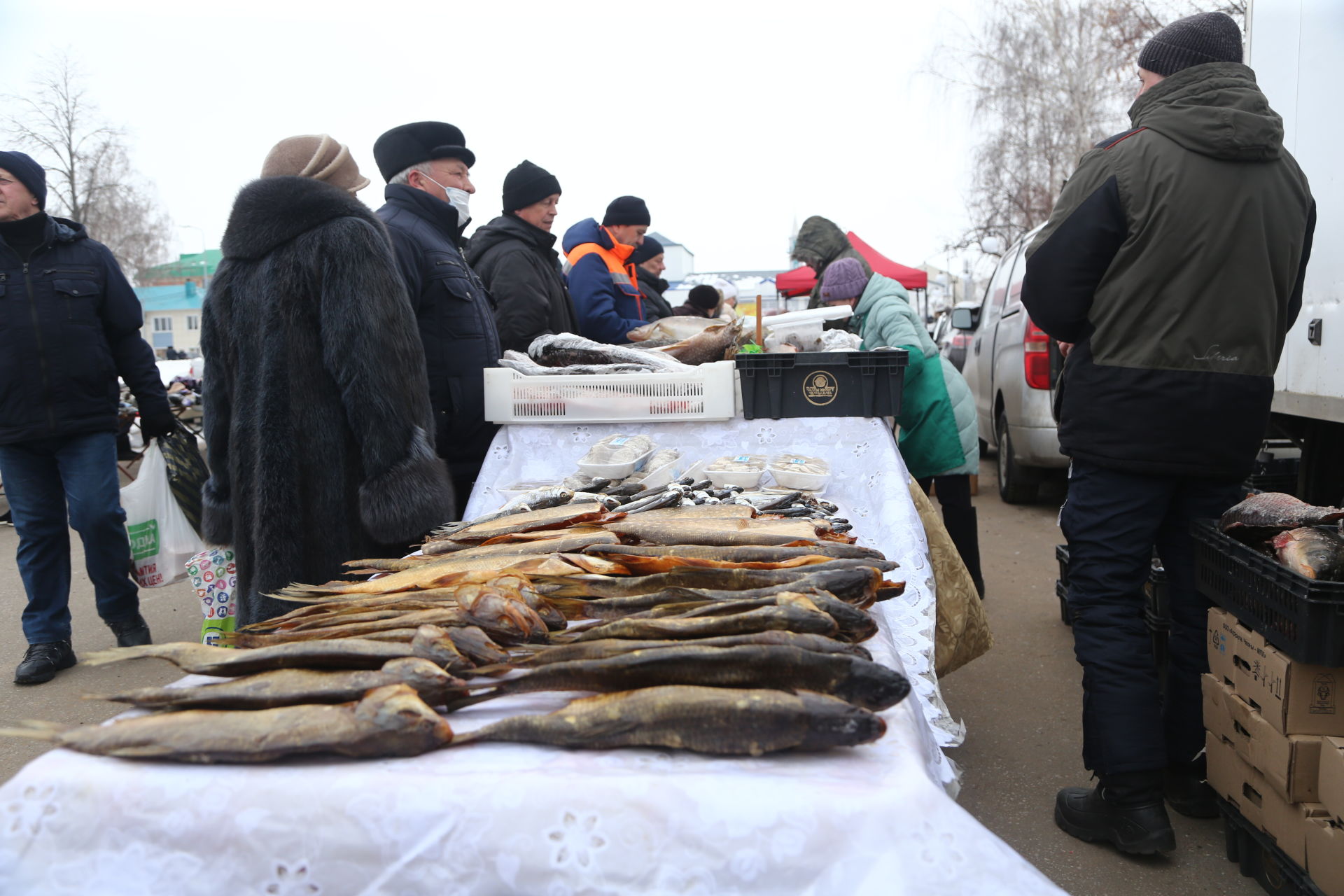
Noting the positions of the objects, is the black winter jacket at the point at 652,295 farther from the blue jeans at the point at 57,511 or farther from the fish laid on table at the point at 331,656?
the fish laid on table at the point at 331,656

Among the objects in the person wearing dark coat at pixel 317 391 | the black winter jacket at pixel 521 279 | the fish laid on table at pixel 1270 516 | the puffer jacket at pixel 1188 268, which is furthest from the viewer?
the black winter jacket at pixel 521 279

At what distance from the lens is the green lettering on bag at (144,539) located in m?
5.00

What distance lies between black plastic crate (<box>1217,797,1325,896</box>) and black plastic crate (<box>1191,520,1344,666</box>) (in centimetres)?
57

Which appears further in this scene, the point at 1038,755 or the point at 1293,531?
the point at 1038,755

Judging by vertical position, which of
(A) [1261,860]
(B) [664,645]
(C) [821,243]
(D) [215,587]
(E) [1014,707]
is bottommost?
(E) [1014,707]

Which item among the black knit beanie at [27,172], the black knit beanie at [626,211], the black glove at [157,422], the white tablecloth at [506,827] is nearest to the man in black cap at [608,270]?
the black knit beanie at [626,211]

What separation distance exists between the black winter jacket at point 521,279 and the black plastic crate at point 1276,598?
3182 millimetres

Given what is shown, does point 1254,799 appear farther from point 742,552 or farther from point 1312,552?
point 742,552

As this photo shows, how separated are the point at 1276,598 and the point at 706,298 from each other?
19.8ft

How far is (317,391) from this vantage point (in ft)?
10.2

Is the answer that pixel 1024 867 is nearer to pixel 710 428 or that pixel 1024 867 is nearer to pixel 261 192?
pixel 710 428

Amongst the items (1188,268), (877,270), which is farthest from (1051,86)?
(1188,268)

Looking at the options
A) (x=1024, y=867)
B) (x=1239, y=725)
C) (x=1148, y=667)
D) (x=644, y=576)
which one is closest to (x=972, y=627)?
(x=1148, y=667)

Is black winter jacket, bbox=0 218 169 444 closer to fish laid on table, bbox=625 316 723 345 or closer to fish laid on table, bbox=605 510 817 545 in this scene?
fish laid on table, bbox=625 316 723 345
